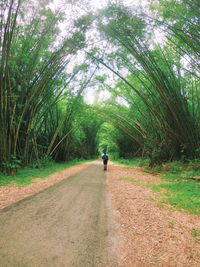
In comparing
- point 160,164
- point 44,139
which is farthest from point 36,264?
point 44,139

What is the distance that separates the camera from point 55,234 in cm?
154

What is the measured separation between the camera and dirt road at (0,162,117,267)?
1.20m

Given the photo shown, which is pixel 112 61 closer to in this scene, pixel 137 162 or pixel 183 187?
pixel 183 187

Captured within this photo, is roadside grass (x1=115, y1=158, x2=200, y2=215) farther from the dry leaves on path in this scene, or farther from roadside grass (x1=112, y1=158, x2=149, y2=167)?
roadside grass (x1=112, y1=158, x2=149, y2=167)

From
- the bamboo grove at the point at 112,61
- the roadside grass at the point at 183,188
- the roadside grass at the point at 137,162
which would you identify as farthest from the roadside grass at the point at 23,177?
the roadside grass at the point at 137,162

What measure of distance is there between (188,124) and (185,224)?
4.09 metres

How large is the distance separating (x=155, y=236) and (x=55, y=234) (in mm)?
996

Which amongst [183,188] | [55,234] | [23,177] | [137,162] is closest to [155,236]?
[55,234]

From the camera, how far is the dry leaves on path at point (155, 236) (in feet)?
4.09

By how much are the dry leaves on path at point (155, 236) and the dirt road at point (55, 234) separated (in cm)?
19

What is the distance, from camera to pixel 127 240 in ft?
4.94

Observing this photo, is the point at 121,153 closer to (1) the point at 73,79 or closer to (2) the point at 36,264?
(1) the point at 73,79

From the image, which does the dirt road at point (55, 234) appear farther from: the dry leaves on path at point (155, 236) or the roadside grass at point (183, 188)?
the roadside grass at point (183, 188)

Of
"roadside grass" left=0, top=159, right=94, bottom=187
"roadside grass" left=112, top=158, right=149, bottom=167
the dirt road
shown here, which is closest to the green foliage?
the dirt road
